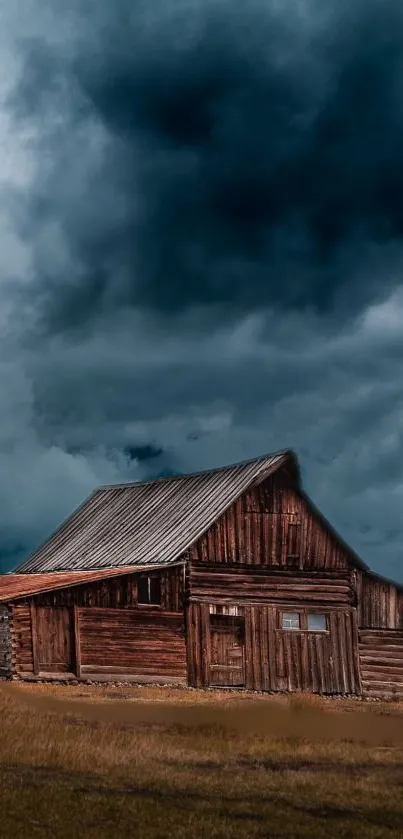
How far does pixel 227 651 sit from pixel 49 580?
7378 mm

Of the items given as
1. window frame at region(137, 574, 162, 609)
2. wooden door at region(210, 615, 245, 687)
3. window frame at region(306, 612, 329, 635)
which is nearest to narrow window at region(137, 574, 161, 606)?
window frame at region(137, 574, 162, 609)

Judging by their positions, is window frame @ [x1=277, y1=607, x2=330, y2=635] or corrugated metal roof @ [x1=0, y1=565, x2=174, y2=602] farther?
window frame @ [x1=277, y1=607, x2=330, y2=635]

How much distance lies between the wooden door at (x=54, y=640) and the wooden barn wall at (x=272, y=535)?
5768mm

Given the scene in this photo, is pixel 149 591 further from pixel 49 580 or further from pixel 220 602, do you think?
pixel 49 580

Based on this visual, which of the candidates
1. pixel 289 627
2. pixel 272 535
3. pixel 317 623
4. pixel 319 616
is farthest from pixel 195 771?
pixel 319 616

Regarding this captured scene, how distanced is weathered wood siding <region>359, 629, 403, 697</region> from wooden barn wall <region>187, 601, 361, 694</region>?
500 mm

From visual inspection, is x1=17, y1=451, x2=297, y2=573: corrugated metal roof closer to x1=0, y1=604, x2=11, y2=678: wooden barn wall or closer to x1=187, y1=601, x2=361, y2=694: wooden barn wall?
x1=187, y1=601, x2=361, y2=694: wooden barn wall

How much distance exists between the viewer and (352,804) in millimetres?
16422

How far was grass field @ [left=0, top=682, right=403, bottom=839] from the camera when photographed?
48.0 ft

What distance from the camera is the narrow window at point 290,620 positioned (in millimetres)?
45906

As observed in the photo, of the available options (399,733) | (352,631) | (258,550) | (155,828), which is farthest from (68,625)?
(155,828)

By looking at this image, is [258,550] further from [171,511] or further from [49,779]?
[49,779]

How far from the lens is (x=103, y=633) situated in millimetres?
42000

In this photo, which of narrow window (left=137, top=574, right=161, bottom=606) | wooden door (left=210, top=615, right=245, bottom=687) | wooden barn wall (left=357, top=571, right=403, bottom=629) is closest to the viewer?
narrow window (left=137, top=574, right=161, bottom=606)
